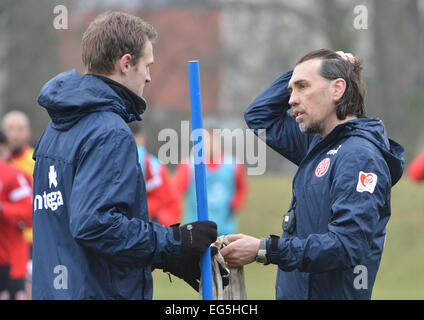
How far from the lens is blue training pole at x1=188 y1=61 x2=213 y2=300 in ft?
13.2

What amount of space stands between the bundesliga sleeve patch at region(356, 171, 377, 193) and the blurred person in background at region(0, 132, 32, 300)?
482cm

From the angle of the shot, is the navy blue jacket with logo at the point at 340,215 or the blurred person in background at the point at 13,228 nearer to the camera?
the navy blue jacket with logo at the point at 340,215

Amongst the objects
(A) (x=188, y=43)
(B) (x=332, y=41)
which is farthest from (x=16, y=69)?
(B) (x=332, y=41)

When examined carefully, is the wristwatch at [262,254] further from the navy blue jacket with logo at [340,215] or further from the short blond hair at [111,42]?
the short blond hair at [111,42]

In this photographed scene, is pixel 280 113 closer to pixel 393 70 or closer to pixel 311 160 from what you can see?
pixel 311 160

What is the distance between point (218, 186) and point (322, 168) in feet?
19.8

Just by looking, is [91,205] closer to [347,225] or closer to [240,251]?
[240,251]

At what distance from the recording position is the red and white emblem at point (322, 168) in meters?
4.25

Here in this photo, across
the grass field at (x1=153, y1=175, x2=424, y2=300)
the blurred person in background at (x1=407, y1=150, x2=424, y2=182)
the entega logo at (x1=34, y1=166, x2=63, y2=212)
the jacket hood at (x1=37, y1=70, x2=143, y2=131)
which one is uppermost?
the jacket hood at (x1=37, y1=70, x2=143, y2=131)

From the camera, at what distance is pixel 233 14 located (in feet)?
88.4

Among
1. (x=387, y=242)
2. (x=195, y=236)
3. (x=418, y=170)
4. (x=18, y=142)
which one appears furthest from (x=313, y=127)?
(x=387, y=242)

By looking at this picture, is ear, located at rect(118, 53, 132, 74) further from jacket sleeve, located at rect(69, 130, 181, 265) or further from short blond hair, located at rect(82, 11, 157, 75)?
jacket sleeve, located at rect(69, 130, 181, 265)

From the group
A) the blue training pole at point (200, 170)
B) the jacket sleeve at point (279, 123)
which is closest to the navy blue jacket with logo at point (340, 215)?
the jacket sleeve at point (279, 123)

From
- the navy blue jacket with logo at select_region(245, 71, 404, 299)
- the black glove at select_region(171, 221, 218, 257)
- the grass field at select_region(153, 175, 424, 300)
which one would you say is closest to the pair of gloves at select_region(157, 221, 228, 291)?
the black glove at select_region(171, 221, 218, 257)
